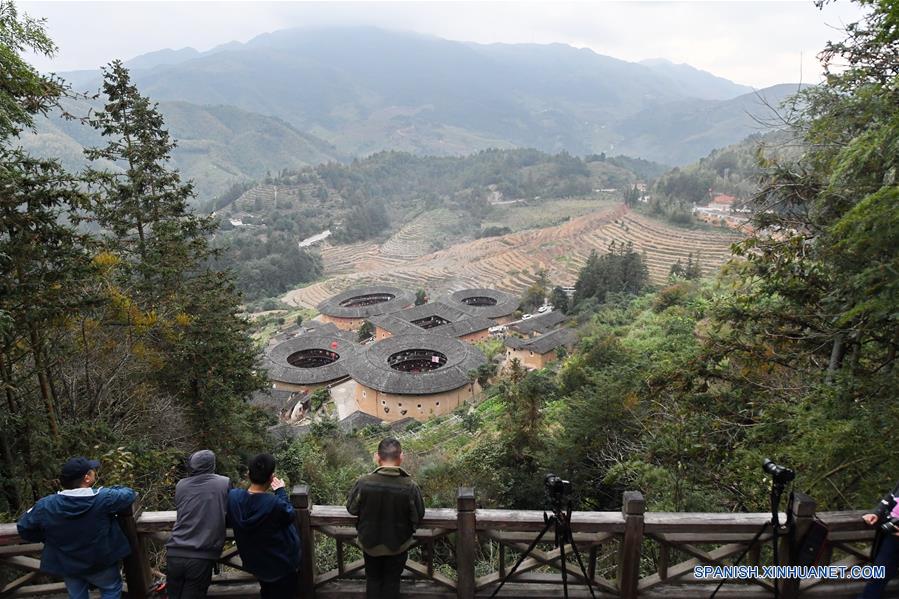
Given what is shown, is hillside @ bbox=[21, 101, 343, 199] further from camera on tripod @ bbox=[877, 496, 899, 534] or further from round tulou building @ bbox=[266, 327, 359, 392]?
camera on tripod @ bbox=[877, 496, 899, 534]

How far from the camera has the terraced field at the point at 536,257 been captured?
53.0 m

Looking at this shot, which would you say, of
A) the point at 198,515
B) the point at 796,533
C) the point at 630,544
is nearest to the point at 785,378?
the point at 796,533

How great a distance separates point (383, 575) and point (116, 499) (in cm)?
172

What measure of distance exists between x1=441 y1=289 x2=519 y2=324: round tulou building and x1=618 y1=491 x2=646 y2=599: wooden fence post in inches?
1387

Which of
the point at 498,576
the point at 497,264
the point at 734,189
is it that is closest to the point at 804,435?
the point at 498,576

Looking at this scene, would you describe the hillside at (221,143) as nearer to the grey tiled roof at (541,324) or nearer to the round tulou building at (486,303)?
the round tulou building at (486,303)

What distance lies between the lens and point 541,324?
116 ft

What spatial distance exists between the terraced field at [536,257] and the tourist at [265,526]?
4487 cm

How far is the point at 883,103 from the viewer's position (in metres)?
4.25

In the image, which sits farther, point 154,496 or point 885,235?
point 154,496

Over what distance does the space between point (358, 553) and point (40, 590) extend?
289cm

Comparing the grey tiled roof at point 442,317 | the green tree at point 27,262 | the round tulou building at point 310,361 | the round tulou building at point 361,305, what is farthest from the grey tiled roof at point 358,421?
the round tulou building at point 361,305

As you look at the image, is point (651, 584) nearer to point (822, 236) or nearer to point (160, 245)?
point (822, 236)

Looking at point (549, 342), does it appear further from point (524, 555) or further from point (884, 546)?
point (524, 555)
